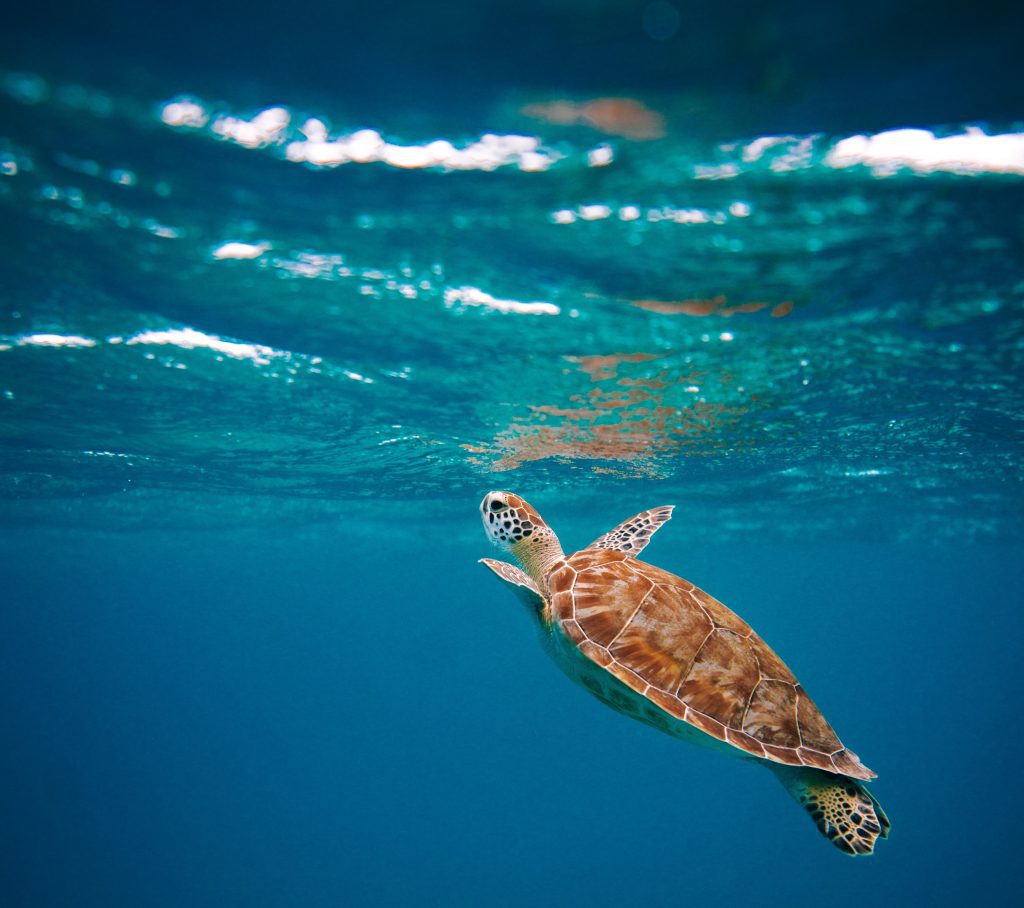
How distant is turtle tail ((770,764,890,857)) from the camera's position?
4.46 meters

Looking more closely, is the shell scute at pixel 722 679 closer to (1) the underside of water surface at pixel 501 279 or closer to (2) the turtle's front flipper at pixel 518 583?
(2) the turtle's front flipper at pixel 518 583

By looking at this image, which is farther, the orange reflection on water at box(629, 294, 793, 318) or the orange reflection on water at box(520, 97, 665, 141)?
the orange reflection on water at box(629, 294, 793, 318)

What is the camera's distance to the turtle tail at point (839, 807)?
175 inches

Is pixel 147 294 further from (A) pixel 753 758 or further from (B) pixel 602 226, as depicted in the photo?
(A) pixel 753 758

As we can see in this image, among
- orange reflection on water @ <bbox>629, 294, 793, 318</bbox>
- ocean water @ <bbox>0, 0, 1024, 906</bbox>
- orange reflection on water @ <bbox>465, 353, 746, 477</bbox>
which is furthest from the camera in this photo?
orange reflection on water @ <bbox>465, 353, 746, 477</bbox>

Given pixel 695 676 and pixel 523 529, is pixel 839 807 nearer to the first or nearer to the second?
pixel 695 676

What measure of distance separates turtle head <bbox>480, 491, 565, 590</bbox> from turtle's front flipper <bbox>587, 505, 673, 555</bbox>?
1.89 ft

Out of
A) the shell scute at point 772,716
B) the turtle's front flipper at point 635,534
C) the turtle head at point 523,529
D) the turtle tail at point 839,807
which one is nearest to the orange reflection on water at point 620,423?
the turtle's front flipper at point 635,534

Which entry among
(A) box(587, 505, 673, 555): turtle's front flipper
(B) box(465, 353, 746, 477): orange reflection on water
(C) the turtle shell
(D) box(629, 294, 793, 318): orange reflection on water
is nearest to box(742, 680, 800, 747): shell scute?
(C) the turtle shell

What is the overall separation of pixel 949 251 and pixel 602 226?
168 inches

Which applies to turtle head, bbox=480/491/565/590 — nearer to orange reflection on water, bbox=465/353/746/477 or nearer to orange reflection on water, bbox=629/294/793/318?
orange reflection on water, bbox=629/294/793/318

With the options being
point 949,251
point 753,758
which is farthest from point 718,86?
point 753,758

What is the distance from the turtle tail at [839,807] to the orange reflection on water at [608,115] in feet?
18.7

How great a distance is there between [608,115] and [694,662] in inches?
192
